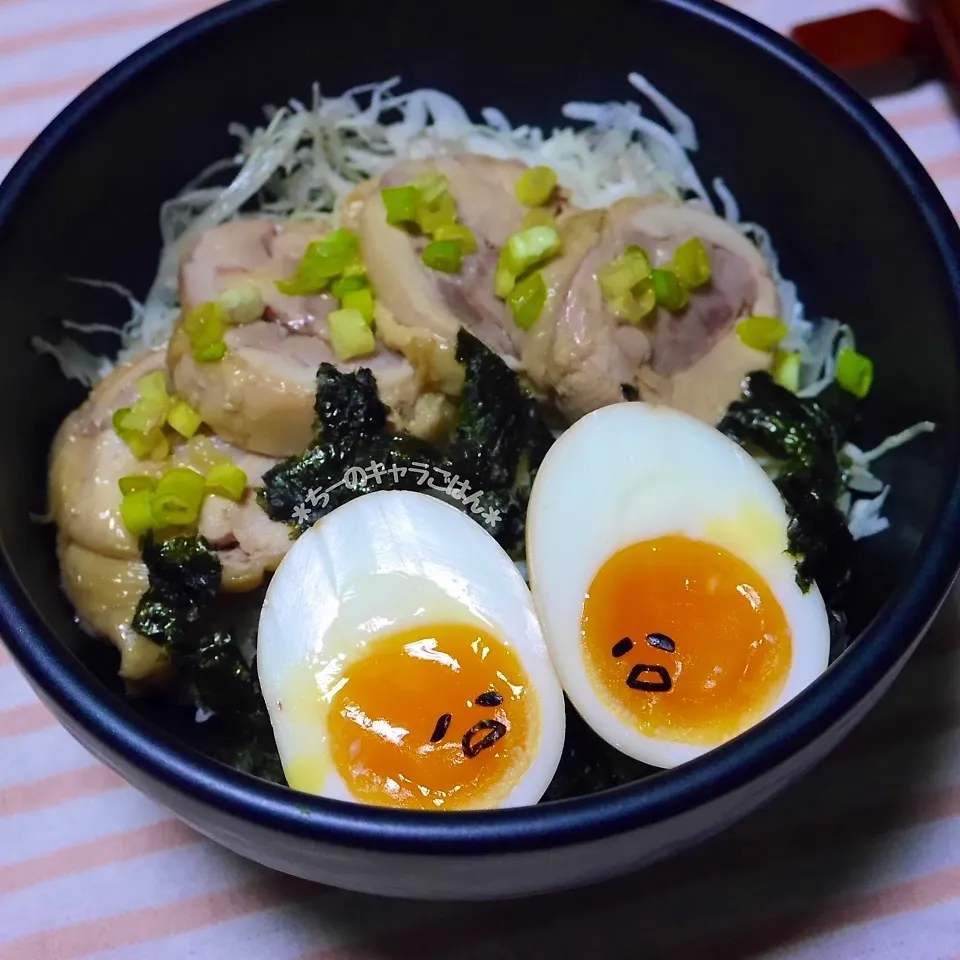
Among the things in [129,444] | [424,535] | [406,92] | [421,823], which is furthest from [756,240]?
[421,823]

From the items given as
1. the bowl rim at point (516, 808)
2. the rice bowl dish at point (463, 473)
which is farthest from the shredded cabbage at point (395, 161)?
the bowl rim at point (516, 808)

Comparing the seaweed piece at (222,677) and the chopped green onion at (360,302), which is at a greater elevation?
the chopped green onion at (360,302)

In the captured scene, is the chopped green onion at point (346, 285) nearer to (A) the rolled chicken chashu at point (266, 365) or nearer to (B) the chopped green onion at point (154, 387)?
(A) the rolled chicken chashu at point (266, 365)

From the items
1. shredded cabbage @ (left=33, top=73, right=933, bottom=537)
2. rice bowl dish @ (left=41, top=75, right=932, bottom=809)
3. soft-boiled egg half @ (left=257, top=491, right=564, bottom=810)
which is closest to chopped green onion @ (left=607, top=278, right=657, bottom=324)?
rice bowl dish @ (left=41, top=75, right=932, bottom=809)

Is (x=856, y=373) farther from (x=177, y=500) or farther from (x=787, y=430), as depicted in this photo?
(x=177, y=500)

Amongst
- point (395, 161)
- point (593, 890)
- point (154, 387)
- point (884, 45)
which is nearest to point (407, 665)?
point (593, 890)

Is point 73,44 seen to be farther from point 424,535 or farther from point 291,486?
point 424,535
